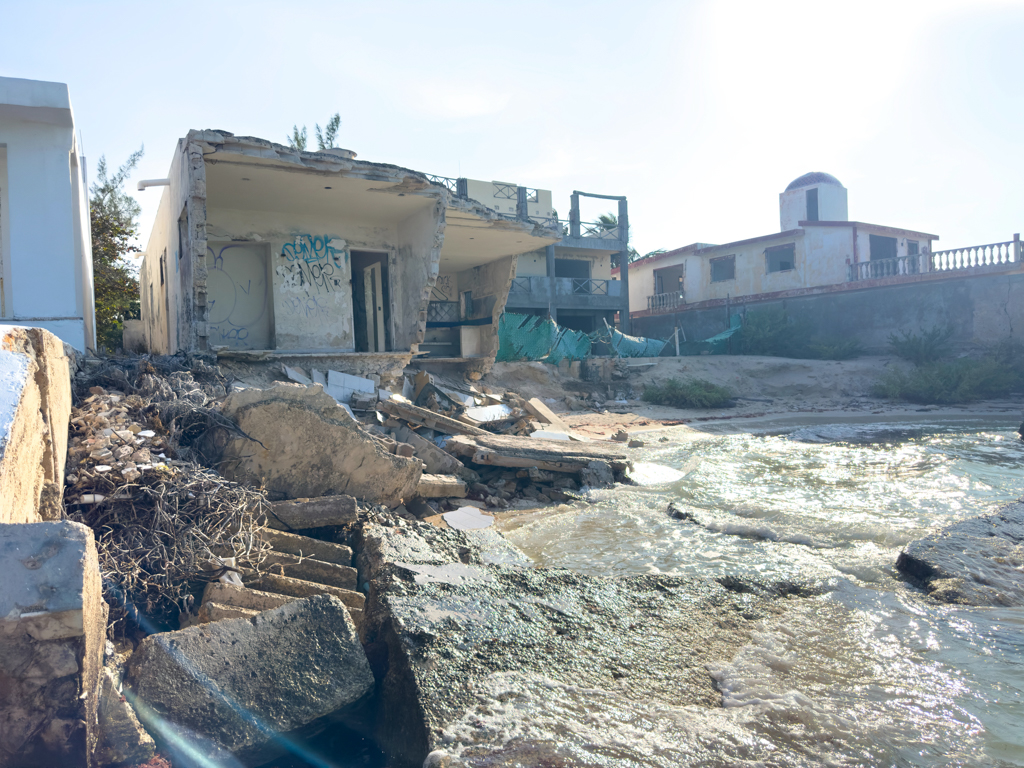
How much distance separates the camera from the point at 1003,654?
3.38 meters

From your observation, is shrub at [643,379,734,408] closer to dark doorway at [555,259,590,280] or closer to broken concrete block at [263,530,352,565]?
dark doorway at [555,259,590,280]

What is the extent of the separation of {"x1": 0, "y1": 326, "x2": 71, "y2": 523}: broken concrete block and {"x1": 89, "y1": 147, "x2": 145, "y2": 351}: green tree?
12792 millimetres

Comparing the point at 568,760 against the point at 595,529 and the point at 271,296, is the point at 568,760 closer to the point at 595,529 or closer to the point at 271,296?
the point at 595,529

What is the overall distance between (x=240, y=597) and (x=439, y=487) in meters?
3.07

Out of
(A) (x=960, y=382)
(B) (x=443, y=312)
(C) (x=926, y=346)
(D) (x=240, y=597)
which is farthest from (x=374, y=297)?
(C) (x=926, y=346)

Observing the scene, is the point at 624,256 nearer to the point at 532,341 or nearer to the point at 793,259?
the point at 793,259

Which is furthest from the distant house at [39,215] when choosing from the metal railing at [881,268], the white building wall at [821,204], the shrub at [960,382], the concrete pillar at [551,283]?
the white building wall at [821,204]

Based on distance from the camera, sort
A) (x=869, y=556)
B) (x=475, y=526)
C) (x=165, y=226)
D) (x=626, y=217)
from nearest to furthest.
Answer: (x=869, y=556), (x=475, y=526), (x=165, y=226), (x=626, y=217)

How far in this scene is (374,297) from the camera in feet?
38.3

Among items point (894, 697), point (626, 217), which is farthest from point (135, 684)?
point (626, 217)

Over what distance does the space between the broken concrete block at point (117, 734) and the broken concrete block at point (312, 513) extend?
1.99m

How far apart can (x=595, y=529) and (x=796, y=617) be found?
90.5 inches

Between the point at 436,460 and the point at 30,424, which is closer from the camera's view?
the point at 30,424

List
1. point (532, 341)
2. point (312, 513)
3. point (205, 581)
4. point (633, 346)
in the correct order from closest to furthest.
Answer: point (205, 581)
point (312, 513)
point (532, 341)
point (633, 346)
